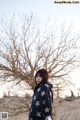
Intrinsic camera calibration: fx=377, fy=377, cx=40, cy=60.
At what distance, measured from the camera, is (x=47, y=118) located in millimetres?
6387

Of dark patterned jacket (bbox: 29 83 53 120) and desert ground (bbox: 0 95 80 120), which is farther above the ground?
desert ground (bbox: 0 95 80 120)

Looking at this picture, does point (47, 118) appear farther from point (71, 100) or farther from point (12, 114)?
point (71, 100)

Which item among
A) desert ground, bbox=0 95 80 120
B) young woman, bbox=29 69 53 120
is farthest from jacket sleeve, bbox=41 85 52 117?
desert ground, bbox=0 95 80 120

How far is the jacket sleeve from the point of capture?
6.47 metres

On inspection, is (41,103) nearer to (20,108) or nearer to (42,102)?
(42,102)

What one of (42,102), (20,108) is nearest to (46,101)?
(42,102)

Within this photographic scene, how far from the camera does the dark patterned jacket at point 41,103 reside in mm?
6473

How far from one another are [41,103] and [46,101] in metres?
0.09

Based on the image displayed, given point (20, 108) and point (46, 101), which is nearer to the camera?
point (46, 101)

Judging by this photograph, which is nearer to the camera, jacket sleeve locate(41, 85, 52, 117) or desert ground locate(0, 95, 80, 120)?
jacket sleeve locate(41, 85, 52, 117)

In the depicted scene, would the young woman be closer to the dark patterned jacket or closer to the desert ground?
the dark patterned jacket

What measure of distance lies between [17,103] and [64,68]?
15.2 ft

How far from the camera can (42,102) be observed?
654cm

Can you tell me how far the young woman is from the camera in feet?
21.2
